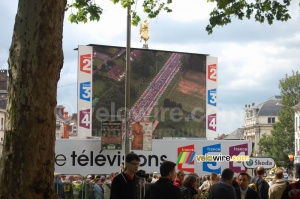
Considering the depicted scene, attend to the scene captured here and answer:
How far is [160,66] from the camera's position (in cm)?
4000

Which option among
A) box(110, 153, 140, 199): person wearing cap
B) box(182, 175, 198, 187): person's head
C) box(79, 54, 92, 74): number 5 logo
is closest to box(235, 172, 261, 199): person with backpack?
box(182, 175, 198, 187): person's head

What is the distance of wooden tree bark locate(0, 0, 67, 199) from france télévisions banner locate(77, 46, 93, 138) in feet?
91.9

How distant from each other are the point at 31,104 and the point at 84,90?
28641 millimetres

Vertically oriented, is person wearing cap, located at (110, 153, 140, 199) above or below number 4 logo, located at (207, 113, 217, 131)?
below

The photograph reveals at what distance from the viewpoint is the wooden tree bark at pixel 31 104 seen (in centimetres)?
901

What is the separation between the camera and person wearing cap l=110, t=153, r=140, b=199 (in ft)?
34.1

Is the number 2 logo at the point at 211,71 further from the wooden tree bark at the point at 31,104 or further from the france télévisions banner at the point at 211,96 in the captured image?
the wooden tree bark at the point at 31,104

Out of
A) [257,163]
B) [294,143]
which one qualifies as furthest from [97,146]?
[294,143]

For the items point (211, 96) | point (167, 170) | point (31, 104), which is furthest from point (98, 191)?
point (31, 104)

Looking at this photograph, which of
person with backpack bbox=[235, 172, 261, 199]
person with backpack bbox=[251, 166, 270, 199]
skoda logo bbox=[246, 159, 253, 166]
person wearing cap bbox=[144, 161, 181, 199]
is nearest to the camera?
person wearing cap bbox=[144, 161, 181, 199]

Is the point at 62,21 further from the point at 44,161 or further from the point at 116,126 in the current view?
the point at 116,126

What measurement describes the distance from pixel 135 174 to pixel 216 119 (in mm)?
30642

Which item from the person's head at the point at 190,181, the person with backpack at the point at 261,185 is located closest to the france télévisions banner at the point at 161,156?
the person with backpack at the point at 261,185

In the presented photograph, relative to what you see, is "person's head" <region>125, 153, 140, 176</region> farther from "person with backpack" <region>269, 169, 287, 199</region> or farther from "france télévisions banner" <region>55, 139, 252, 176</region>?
"france télévisions banner" <region>55, 139, 252, 176</region>
